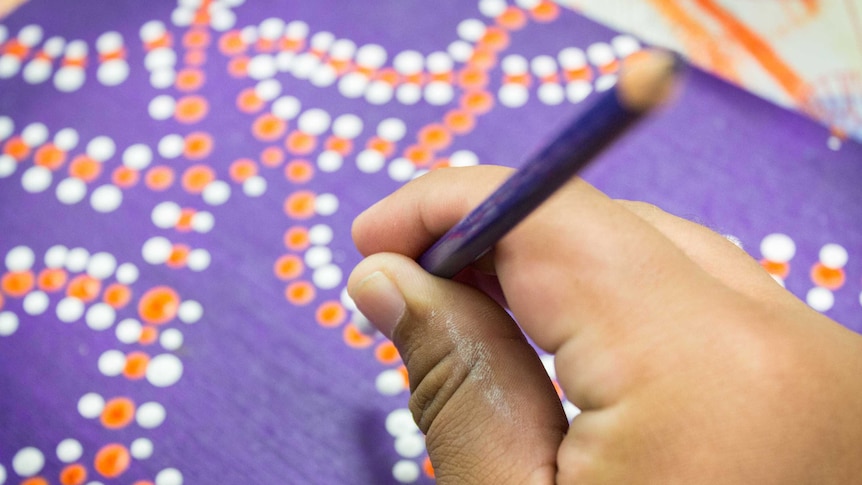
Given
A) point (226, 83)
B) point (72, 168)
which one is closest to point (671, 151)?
point (226, 83)

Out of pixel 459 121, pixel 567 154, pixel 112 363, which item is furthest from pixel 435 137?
pixel 567 154

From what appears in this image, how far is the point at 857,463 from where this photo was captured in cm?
34

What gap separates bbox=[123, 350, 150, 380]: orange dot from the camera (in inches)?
24.0

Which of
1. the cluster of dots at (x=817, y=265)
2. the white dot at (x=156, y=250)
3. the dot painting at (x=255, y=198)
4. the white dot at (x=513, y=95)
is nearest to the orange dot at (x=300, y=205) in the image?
the dot painting at (x=255, y=198)

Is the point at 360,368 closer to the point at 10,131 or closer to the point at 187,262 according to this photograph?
the point at 187,262

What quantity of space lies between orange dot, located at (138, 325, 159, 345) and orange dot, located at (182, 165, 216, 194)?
0.13 m

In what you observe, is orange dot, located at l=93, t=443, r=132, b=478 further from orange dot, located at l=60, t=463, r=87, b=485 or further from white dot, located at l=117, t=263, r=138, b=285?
white dot, located at l=117, t=263, r=138, b=285

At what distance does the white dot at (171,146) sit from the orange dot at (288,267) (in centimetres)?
16

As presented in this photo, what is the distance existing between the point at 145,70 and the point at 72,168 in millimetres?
127

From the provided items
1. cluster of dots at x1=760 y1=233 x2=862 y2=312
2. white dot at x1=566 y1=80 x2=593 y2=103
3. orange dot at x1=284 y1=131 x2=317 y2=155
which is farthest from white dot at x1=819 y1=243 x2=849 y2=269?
orange dot at x1=284 y1=131 x2=317 y2=155

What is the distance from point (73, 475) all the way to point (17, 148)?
0.33 metres

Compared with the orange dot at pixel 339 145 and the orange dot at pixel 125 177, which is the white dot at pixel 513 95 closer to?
the orange dot at pixel 339 145

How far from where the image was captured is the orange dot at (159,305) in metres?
0.64

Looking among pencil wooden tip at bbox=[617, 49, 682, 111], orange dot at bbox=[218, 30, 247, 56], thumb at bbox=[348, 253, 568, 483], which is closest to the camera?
pencil wooden tip at bbox=[617, 49, 682, 111]
